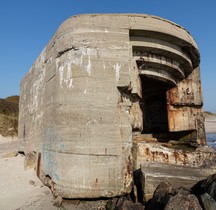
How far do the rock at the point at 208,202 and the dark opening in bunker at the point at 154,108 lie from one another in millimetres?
2871

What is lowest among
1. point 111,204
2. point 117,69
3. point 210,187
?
point 111,204

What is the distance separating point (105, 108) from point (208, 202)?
62.1 inches

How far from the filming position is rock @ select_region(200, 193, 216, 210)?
6.79 ft

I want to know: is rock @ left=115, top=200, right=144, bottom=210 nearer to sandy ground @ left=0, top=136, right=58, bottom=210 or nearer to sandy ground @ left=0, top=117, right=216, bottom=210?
sandy ground @ left=0, top=117, right=216, bottom=210

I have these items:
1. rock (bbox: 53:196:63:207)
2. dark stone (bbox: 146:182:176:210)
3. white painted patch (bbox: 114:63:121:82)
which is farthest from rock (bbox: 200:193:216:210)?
white painted patch (bbox: 114:63:121:82)

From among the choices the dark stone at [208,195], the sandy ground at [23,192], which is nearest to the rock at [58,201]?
the sandy ground at [23,192]

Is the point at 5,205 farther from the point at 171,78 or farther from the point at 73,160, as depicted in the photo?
the point at 171,78

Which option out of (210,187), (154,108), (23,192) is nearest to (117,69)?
(210,187)

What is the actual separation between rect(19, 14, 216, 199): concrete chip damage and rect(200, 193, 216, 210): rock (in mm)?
632

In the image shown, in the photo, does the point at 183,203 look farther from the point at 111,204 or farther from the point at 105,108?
the point at 105,108

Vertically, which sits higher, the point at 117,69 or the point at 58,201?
the point at 117,69

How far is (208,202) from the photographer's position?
6.88 feet

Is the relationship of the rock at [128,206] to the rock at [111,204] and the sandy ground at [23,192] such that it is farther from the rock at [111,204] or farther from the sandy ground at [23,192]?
the sandy ground at [23,192]

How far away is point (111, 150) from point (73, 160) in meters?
0.50
